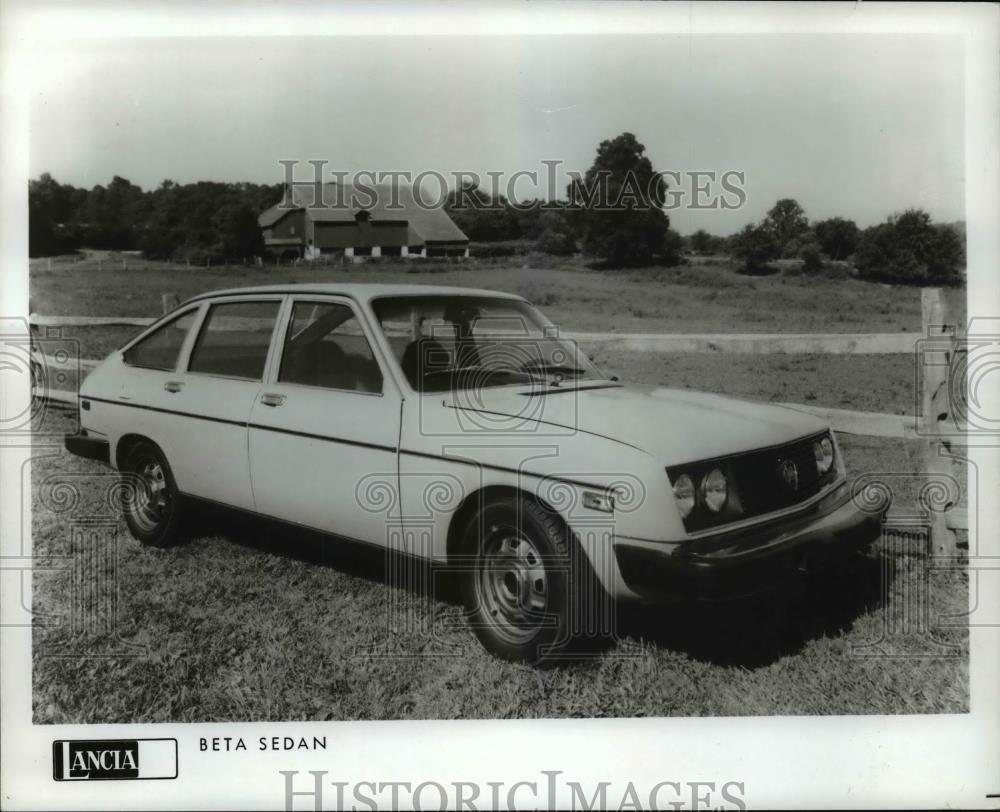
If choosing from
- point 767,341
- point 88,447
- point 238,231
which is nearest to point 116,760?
point 88,447

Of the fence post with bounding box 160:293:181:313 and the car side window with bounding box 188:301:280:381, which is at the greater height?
the fence post with bounding box 160:293:181:313

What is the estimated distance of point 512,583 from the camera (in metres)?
2.78

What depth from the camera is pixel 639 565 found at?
249cm

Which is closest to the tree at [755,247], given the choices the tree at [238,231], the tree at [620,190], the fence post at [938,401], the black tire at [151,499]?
the tree at [620,190]

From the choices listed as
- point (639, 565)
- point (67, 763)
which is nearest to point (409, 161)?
point (639, 565)

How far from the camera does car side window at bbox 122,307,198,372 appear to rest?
360 centimetres

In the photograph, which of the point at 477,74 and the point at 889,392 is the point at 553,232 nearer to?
the point at 477,74

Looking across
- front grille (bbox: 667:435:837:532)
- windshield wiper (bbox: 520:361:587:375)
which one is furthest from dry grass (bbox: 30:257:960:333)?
front grille (bbox: 667:435:837:532)

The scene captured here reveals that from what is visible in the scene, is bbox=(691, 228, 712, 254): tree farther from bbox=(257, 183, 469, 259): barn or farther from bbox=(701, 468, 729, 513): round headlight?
bbox=(701, 468, 729, 513): round headlight

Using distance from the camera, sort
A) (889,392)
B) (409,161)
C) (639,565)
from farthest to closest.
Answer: (889,392) → (409,161) → (639,565)

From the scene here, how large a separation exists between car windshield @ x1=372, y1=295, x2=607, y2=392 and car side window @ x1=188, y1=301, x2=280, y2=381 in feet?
2.04

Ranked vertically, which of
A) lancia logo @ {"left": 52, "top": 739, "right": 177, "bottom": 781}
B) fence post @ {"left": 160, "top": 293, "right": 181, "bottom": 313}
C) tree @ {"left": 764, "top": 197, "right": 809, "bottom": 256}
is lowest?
lancia logo @ {"left": 52, "top": 739, "right": 177, "bottom": 781}

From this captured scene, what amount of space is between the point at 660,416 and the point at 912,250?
5.17 feet

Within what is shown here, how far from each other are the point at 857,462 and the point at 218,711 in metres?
2.95
